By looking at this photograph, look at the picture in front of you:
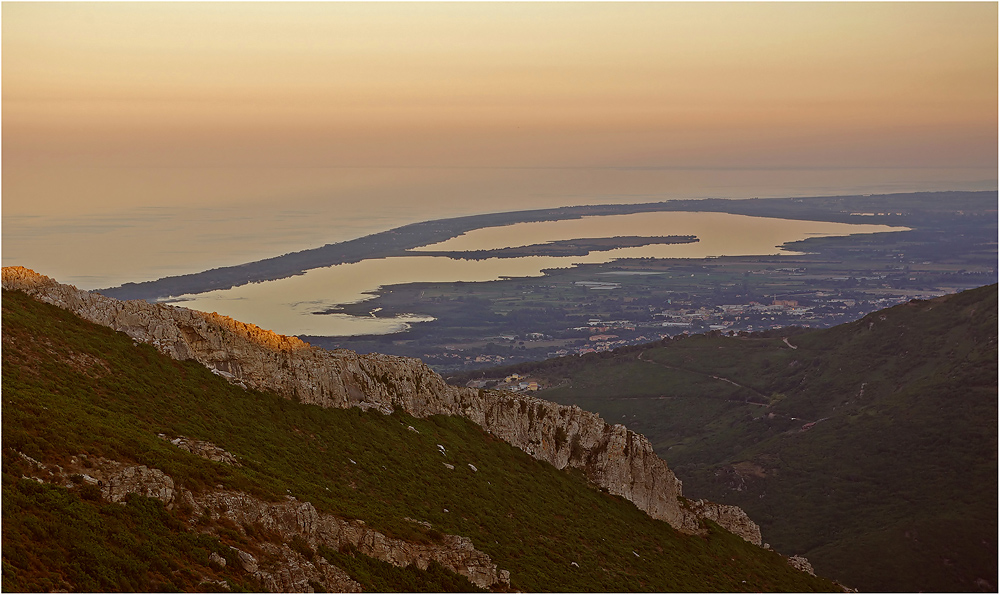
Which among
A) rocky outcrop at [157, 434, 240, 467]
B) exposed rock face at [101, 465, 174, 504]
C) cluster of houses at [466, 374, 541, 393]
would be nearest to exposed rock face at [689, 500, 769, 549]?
rocky outcrop at [157, 434, 240, 467]

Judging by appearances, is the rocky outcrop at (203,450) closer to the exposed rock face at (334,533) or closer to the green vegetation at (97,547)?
the exposed rock face at (334,533)

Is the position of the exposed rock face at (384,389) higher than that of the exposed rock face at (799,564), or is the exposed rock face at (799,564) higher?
the exposed rock face at (384,389)

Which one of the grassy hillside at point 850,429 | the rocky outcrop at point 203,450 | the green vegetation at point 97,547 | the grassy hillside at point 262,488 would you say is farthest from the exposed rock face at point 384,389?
the grassy hillside at point 850,429

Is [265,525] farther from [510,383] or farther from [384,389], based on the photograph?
[510,383]

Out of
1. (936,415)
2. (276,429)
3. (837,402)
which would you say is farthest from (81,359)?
(837,402)

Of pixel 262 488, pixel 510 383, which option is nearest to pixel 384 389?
pixel 262 488

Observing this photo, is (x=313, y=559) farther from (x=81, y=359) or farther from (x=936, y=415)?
(x=936, y=415)

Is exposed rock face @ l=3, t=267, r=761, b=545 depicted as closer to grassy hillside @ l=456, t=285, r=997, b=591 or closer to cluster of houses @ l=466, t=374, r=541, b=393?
grassy hillside @ l=456, t=285, r=997, b=591
